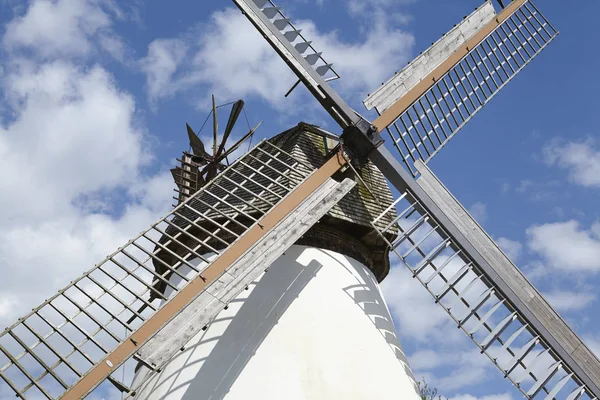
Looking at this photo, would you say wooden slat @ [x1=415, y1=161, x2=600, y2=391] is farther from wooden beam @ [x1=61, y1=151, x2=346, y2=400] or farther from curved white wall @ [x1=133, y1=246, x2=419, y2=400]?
curved white wall @ [x1=133, y1=246, x2=419, y2=400]

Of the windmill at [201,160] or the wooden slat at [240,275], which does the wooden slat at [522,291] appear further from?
the windmill at [201,160]

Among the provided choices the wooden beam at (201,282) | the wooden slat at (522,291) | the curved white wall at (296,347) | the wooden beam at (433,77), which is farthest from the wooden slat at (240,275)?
the wooden beam at (433,77)

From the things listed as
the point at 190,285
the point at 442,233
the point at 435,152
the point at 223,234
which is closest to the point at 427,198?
the point at 442,233

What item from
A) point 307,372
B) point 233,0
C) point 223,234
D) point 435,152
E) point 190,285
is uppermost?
point 233,0

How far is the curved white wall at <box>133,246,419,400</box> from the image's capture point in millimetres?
6270

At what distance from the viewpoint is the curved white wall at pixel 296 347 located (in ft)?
20.6

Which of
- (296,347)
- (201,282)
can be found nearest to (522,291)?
(296,347)

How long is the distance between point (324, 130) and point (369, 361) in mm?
3151

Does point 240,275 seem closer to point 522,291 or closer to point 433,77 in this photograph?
point 522,291

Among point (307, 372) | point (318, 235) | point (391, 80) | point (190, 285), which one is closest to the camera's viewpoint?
point (190, 285)

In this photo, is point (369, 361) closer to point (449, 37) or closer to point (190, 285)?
point (190, 285)

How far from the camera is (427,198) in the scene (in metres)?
7.36

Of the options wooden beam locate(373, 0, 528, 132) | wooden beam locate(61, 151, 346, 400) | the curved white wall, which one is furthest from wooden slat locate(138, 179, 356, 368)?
wooden beam locate(373, 0, 528, 132)

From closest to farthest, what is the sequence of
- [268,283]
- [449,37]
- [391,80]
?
[268,283] < [391,80] < [449,37]
